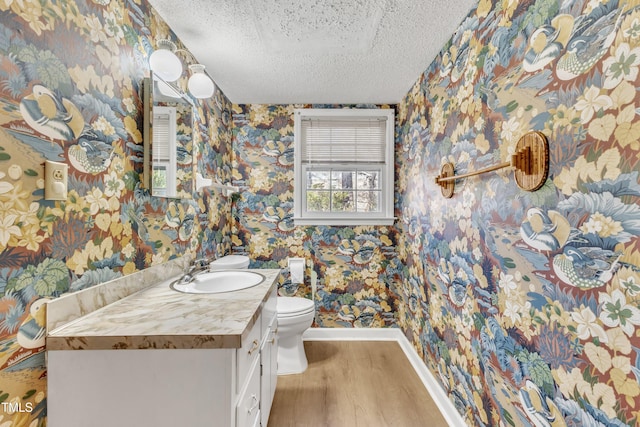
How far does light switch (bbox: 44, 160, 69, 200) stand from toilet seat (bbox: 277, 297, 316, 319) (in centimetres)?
144

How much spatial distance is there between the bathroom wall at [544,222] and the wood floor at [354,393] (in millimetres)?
292

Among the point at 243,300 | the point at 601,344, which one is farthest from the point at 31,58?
the point at 601,344

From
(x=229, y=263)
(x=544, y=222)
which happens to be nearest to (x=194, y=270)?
(x=229, y=263)

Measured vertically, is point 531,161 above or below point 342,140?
below

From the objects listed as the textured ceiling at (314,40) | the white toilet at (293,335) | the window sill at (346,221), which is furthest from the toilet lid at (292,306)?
the textured ceiling at (314,40)

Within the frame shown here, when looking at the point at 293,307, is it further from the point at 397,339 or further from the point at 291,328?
the point at 397,339

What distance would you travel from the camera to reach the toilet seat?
2033 mm

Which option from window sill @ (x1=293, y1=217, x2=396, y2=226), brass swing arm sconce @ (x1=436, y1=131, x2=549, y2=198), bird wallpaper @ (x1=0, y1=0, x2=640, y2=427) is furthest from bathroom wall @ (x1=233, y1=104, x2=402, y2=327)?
brass swing arm sconce @ (x1=436, y1=131, x2=549, y2=198)

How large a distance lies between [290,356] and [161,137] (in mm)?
1714

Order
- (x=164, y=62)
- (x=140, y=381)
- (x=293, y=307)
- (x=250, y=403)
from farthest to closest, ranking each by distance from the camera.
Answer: (x=293, y=307) < (x=164, y=62) < (x=250, y=403) < (x=140, y=381)

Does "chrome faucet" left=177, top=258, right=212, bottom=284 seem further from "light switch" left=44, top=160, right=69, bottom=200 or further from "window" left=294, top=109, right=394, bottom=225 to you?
"window" left=294, top=109, right=394, bottom=225

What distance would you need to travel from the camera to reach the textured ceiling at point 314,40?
1.47 m

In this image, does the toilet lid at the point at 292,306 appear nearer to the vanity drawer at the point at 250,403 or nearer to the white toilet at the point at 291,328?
the white toilet at the point at 291,328

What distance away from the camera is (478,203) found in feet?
4.54
